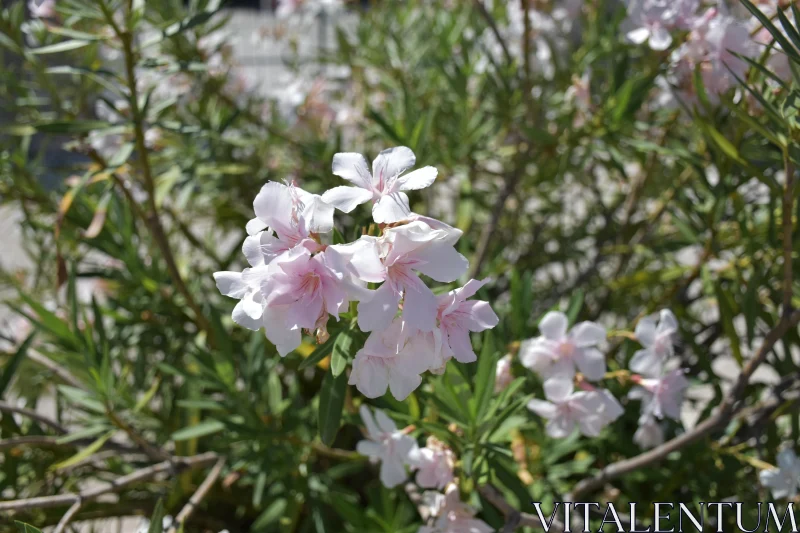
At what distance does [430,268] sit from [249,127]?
132 cm

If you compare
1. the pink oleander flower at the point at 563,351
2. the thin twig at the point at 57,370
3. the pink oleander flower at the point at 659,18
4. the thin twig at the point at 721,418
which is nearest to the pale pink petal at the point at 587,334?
the pink oleander flower at the point at 563,351

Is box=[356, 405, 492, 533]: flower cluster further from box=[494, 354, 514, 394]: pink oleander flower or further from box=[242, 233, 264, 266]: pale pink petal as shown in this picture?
box=[242, 233, 264, 266]: pale pink petal

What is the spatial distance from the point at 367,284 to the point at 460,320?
79 millimetres

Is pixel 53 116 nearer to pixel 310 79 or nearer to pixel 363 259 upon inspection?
pixel 310 79

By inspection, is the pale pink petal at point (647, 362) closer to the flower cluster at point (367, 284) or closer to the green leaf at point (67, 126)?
the flower cluster at point (367, 284)

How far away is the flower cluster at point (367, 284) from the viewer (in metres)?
0.47

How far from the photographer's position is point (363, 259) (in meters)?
0.47

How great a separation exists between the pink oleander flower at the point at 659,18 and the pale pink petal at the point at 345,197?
1.70ft

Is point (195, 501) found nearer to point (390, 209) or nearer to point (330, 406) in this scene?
point (330, 406)

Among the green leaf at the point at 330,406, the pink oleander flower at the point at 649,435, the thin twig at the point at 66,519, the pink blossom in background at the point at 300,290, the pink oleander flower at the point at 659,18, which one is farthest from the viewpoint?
the pink oleander flower at the point at 649,435

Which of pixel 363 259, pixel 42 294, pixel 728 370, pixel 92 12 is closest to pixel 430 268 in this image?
pixel 363 259

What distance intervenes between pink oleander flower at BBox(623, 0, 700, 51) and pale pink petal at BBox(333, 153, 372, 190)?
1.59ft

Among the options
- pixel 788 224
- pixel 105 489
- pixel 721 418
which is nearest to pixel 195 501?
pixel 105 489

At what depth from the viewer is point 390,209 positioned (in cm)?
51
